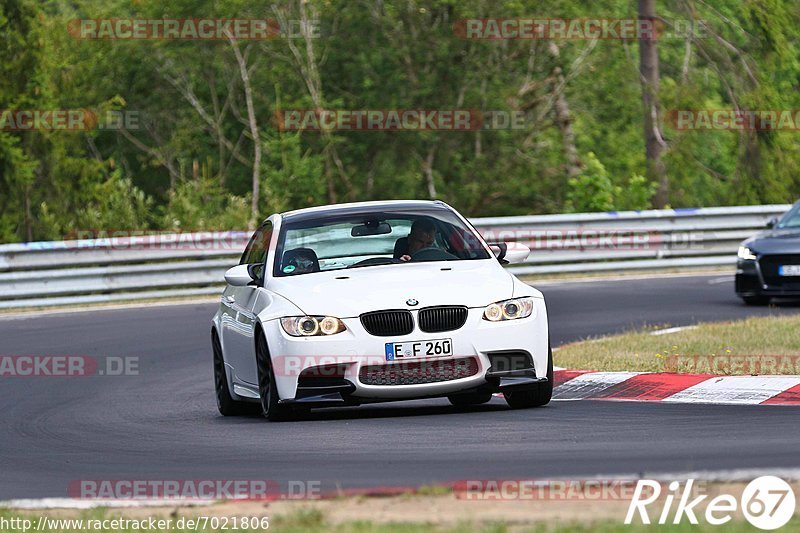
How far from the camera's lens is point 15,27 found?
32406mm

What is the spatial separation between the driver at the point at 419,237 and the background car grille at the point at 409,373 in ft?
4.42

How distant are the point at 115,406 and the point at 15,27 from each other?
68.6 ft

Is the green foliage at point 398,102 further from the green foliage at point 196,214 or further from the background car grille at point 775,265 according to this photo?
the background car grille at point 775,265

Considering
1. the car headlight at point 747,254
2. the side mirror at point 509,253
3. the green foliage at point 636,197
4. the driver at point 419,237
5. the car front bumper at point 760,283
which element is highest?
the driver at point 419,237

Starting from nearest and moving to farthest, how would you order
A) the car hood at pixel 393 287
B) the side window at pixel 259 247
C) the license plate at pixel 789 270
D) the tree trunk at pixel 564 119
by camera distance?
the car hood at pixel 393 287, the side window at pixel 259 247, the license plate at pixel 789 270, the tree trunk at pixel 564 119

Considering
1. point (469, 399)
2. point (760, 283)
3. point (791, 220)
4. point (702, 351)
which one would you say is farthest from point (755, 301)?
point (469, 399)

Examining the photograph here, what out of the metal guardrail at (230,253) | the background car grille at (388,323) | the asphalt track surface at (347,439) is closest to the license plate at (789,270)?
the metal guardrail at (230,253)

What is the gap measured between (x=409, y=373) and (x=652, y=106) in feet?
86.3

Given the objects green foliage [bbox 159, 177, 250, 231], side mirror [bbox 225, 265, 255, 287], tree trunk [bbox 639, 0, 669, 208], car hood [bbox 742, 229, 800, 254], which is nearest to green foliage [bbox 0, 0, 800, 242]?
tree trunk [bbox 639, 0, 669, 208]

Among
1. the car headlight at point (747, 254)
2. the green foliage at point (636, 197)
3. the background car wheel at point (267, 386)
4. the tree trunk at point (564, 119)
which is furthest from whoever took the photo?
the tree trunk at point (564, 119)

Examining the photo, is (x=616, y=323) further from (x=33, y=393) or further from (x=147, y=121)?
(x=147, y=121)

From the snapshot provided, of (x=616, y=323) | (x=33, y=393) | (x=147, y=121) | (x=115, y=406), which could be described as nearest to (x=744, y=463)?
(x=115, y=406)

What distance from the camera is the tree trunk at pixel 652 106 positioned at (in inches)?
1403

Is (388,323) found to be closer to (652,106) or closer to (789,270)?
(789,270)
